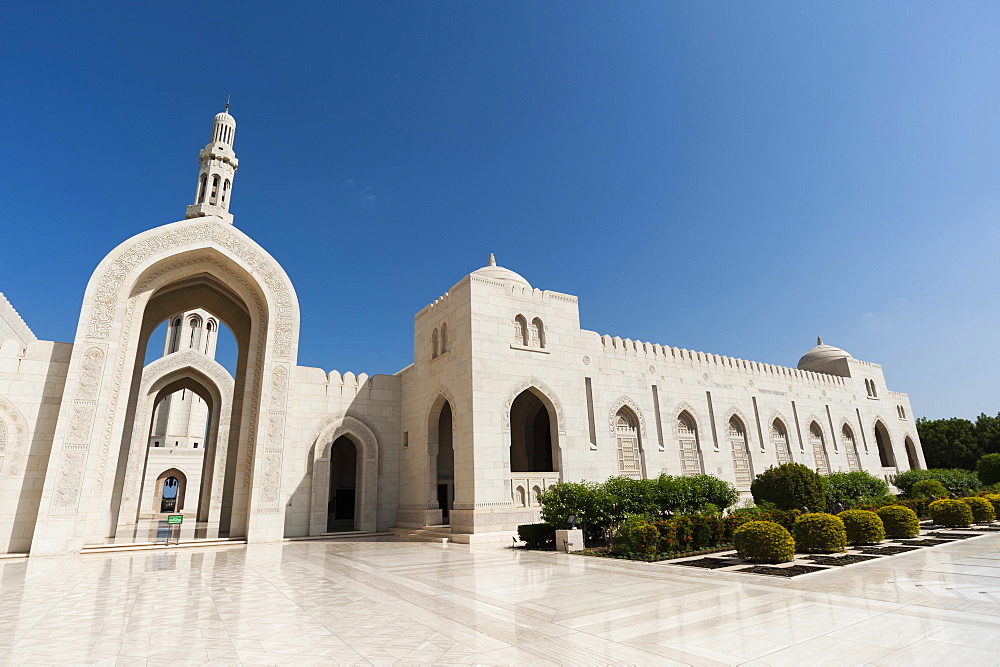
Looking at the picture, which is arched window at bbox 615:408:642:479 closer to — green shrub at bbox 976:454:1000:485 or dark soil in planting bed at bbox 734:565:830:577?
dark soil in planting bed at bbox 734:565:830:577

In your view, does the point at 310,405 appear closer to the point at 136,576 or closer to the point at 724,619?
the point at 136,576

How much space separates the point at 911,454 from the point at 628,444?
922 inches

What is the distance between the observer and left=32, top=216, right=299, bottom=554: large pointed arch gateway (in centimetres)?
1291

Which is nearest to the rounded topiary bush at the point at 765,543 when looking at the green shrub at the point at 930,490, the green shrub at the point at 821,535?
the green shrub at the point at 821,535

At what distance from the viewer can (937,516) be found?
13.3 metres

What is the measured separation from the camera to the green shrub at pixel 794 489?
15078mm

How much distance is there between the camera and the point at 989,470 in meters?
22.5

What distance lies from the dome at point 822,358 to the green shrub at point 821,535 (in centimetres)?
2285

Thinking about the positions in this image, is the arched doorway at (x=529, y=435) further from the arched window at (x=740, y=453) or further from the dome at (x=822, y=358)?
the dome at (x=822, y=358)

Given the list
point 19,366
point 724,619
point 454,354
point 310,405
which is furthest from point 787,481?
point 19,366

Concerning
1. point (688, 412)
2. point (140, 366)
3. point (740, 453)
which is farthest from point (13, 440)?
point (740, 453)

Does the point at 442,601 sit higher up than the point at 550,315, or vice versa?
the point at 550,315

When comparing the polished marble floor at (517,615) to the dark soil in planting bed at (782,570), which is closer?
the polished marble floor at (517,615)

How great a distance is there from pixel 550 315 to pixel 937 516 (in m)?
11.4
